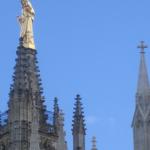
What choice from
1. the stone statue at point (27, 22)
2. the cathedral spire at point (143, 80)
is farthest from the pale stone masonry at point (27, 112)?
the cathedral spire at point (143, 80)

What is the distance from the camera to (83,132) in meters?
73.5

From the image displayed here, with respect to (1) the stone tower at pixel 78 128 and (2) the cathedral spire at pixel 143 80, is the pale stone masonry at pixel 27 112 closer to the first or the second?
(1) the stone tower at pixel 78 128

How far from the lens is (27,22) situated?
80.3 m

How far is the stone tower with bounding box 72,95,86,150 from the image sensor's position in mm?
71762

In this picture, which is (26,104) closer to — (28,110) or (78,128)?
(28,110)

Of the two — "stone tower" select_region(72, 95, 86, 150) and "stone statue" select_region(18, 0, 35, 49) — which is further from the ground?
"stone statue" select_region(18, 0, 35, 49)

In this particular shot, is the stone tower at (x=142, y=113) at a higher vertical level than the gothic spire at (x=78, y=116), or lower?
lower

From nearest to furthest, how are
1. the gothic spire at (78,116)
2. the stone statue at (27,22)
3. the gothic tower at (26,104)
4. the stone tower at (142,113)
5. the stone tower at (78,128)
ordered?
the stone tower at (142,113) < the gothic tower at (26,104) < the stone tower at (78,128) < the gothic spire at (78,116) < the stone statue at (27,22)

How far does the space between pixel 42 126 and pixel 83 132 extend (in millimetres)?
4390

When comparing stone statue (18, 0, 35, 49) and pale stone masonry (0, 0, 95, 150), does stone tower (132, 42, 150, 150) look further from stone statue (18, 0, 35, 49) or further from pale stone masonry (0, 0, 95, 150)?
stone statue (18, 0, 35, 49)

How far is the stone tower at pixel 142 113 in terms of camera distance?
5250 centimetres

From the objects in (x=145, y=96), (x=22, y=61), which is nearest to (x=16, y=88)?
(x=22, y=61)

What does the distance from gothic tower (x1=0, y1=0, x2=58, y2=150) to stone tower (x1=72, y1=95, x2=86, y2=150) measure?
2160 mm

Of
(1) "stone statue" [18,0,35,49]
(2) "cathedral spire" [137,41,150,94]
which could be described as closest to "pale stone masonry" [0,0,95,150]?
(1) "stone statue" [18,0,35,49]
